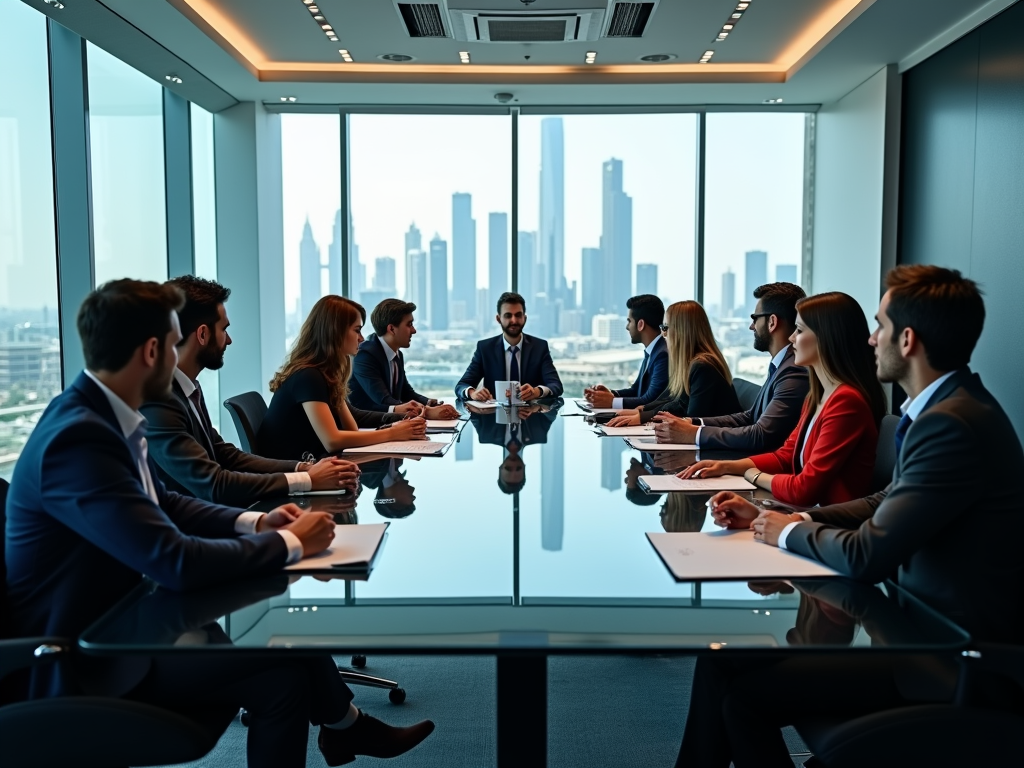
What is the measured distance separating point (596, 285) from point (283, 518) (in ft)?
21.9

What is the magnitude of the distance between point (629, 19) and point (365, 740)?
4663 mm

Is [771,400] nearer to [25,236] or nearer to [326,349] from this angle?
[326,349]

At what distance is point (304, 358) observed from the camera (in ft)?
11.8

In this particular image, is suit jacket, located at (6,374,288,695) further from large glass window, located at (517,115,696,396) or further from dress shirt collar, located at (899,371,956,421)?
large glass window, located at (517,115,696,396)

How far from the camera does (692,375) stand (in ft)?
14.7

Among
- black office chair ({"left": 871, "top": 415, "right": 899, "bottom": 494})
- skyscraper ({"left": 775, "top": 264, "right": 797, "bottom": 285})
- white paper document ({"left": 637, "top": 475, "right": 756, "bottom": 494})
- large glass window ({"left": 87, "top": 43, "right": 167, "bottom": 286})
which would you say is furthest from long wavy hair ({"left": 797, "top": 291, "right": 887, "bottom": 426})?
skyscraper ({"left": 775, "top": 264, "right": 797, "bottom": 285})

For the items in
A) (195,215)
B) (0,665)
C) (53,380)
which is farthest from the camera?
(195,215)

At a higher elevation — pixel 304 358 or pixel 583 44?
pixel 583 44

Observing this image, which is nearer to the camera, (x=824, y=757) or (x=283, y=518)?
(x=824, y=757)

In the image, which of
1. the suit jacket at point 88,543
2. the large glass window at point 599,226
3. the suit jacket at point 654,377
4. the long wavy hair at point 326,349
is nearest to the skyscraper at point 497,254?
the large glass window at point 599,226

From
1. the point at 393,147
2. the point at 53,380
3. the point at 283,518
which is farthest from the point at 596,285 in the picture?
the point at 283,518

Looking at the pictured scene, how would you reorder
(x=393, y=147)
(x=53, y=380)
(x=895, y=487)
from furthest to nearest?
(x=393, y=147)
(x=53, y=380)
(x=895, y=487)

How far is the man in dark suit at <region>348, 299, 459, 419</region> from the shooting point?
5.18 metres

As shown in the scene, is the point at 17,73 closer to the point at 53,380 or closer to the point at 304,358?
the point at 53,380
